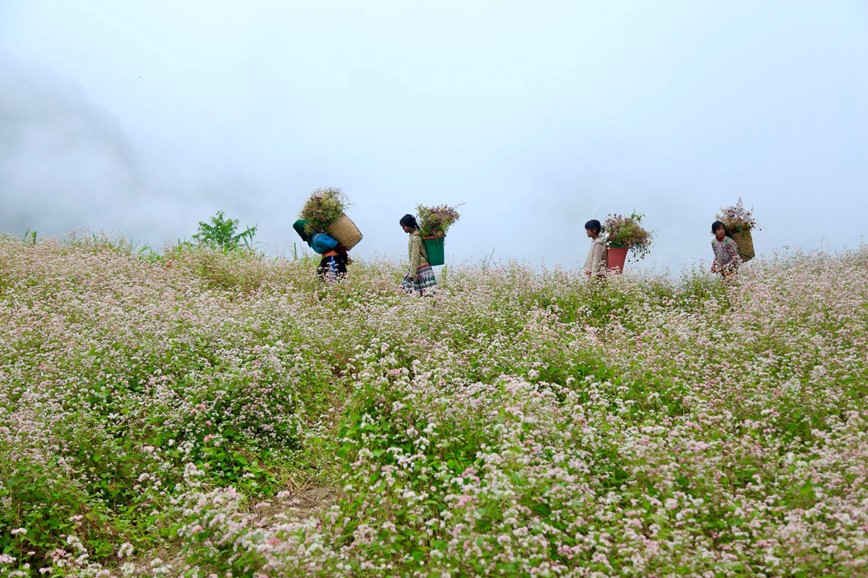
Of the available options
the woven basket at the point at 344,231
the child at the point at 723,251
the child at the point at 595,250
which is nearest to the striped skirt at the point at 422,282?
the woven basket at the point at 344,231

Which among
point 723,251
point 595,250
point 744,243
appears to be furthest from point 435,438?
point 744,243

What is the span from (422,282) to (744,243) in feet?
21.0

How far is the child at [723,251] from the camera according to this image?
14867 millimetres

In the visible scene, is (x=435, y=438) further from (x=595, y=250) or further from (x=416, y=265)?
(x=595, y=250)

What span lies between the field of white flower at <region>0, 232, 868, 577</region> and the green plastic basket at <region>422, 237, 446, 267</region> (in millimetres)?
2425

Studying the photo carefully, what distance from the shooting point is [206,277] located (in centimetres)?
1533

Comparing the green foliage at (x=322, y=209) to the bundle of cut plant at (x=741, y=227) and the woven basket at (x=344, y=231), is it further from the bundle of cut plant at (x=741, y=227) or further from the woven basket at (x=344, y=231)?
the bundle of cut plant at (x=741, y=227)

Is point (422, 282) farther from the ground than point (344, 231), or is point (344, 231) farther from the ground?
point (344, 231)

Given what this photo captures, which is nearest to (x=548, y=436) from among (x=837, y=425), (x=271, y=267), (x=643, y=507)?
(x=643, y=507)

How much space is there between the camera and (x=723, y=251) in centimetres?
1512

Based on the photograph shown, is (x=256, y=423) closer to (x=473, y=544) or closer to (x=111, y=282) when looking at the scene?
(x=473, y=544)

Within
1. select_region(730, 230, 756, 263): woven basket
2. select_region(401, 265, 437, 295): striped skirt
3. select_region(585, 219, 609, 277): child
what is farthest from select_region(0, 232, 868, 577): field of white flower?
select_region(730, 230, 756, 263): woven basket

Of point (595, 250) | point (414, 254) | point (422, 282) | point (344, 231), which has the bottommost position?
point (422, 282)

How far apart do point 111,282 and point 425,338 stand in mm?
6267
